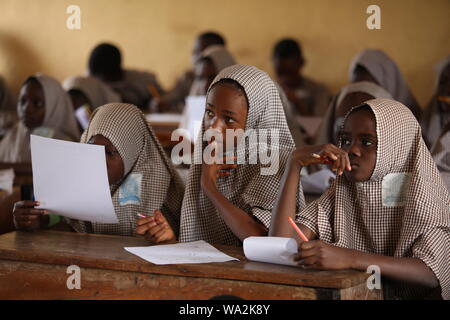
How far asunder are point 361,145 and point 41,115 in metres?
2.68

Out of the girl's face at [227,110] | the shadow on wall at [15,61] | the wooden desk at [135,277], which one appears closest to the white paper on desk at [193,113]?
the girl's face at [227,110]

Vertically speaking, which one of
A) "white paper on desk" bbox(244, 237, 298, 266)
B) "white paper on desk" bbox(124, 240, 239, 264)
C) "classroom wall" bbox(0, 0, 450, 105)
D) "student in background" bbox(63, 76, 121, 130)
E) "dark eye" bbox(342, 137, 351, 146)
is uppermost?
"classroom wall" bbox(0, 0, 450, 105)

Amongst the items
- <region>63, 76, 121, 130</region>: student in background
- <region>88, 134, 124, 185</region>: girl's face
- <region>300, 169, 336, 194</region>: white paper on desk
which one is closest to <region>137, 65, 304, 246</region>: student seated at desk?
<region>88, 134, 124, 185</region>: girl's face

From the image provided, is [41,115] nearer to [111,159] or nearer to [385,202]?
[111,159]

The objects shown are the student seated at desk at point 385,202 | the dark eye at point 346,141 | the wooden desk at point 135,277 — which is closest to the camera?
the wooden desk at point 135,277

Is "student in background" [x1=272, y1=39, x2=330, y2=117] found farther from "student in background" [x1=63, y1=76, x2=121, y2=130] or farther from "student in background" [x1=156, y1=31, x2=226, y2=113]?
"student in background" [x1=63, y1=76, x2=121, y2=130]

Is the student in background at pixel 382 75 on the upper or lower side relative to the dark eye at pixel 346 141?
upper

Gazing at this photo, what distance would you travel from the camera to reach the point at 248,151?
8.27 ft

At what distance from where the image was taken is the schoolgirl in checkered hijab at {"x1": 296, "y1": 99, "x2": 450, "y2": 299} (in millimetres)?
2076

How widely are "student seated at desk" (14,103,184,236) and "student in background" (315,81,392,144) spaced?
3.64 ft

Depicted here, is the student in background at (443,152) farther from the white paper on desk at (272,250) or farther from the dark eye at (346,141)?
the white paper on desk at (272,250)

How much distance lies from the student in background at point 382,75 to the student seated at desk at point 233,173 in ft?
7.24

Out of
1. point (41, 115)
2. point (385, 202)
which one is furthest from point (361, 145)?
point (41, 115)

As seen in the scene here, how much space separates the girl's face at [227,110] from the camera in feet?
8.08
